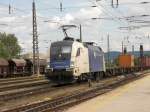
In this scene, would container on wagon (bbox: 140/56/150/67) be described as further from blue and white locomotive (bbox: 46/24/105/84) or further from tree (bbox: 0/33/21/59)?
tree (bbox: 0/33/21/59)

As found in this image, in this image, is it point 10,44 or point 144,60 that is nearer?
point 144,60

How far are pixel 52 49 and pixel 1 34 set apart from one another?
11583 cm

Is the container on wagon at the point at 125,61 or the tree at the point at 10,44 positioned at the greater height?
the tree at the point at 10,44

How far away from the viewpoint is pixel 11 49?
143625mm

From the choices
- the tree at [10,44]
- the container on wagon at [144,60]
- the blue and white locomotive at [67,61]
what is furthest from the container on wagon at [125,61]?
the tree at [10,44]

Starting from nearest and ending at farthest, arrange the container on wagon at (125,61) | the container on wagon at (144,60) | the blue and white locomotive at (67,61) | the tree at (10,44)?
the blue and white locomotive at (67,61)
the container on wagon at (125,61)
the container on wagon at (144,60)
the tree at (10,44)

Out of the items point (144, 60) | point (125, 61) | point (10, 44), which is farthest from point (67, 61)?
point (10, 44)

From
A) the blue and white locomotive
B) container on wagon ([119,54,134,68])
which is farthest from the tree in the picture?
the blue and white locomotive

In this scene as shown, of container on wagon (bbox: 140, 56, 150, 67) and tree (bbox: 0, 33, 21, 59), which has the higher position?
tree (bbox: 0, 33, 21, 59)

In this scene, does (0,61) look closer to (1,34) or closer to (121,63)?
(121,63)

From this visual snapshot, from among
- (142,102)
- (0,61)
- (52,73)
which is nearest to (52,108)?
(142,102)

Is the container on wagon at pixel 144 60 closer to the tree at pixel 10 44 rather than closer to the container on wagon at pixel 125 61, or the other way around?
the container on wagon at pixel 125 61

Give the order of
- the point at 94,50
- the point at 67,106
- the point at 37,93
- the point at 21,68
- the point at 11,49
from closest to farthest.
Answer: the point at 67,106 → the point at 37,93 → the point at 94,50 → the point at 21,68 → the point at 11,49

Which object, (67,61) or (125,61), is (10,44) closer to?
(125,61)
